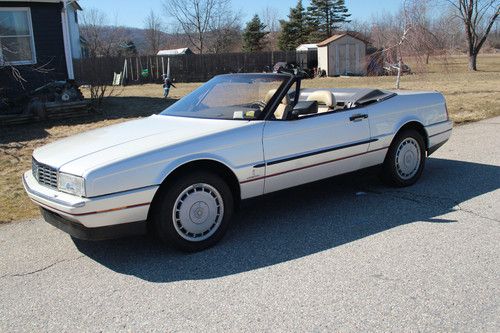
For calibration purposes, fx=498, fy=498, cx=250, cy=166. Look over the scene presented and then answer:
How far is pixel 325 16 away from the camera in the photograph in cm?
5978

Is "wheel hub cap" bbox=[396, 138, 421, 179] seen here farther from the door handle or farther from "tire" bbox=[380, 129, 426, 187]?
the door handle

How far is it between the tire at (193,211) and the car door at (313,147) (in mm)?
514

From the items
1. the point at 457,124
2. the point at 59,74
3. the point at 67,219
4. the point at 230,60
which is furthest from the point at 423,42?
the point at 67,219

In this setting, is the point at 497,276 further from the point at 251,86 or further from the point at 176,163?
the point at 251,86

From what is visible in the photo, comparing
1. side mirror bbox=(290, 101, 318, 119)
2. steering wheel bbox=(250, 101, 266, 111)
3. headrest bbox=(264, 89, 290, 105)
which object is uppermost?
headrest bbox=(264, 89, 290, 105)

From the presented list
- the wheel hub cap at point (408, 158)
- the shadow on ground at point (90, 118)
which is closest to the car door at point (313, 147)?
the wheel hub cap at point (408, 158)

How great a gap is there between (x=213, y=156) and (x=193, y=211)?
19.1 inches

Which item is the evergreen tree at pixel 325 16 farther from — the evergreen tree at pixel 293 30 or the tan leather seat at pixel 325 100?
the tan leather seat at pixel 325 100

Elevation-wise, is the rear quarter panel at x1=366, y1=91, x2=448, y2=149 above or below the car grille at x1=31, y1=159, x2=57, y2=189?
above

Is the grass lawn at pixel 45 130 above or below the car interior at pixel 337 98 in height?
below

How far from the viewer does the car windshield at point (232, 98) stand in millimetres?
4914

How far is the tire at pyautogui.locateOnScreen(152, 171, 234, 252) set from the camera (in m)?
4.00

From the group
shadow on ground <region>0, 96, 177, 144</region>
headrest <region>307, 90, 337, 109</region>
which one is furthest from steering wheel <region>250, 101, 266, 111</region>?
shadow on ground <region>0, 96, 177, 144</region>

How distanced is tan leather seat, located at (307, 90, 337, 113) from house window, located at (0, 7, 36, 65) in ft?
37.5
